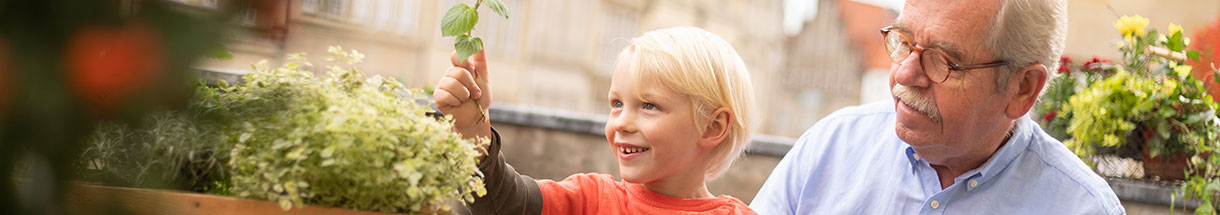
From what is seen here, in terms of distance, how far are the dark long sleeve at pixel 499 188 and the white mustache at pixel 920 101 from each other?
792mm

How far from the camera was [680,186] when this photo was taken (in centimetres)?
165

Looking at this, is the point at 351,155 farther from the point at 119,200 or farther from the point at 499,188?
the point at 119,200

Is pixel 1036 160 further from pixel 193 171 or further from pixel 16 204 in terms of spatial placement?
pixel 16 204

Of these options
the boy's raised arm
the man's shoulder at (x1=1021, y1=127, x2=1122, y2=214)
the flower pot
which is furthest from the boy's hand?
the flower pot

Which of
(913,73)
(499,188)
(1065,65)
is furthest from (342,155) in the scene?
(1065,65)

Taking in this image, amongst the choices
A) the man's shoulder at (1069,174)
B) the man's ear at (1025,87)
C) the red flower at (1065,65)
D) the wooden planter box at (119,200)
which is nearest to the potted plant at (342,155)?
the wooden planter box at (119,200)

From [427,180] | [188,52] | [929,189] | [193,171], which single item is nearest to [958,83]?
[929,189]

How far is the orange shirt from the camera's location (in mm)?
1548

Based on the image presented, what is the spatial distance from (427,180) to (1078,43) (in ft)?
104

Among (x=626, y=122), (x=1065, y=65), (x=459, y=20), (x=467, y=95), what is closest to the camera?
(x=459, y=20)

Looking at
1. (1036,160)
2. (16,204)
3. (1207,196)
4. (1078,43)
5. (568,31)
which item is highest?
(16,204)

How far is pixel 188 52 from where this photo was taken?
325 mm

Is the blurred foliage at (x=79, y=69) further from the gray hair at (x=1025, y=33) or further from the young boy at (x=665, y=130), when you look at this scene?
the gray hair at (x=1025, y=33)

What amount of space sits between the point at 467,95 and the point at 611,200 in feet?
1.19
